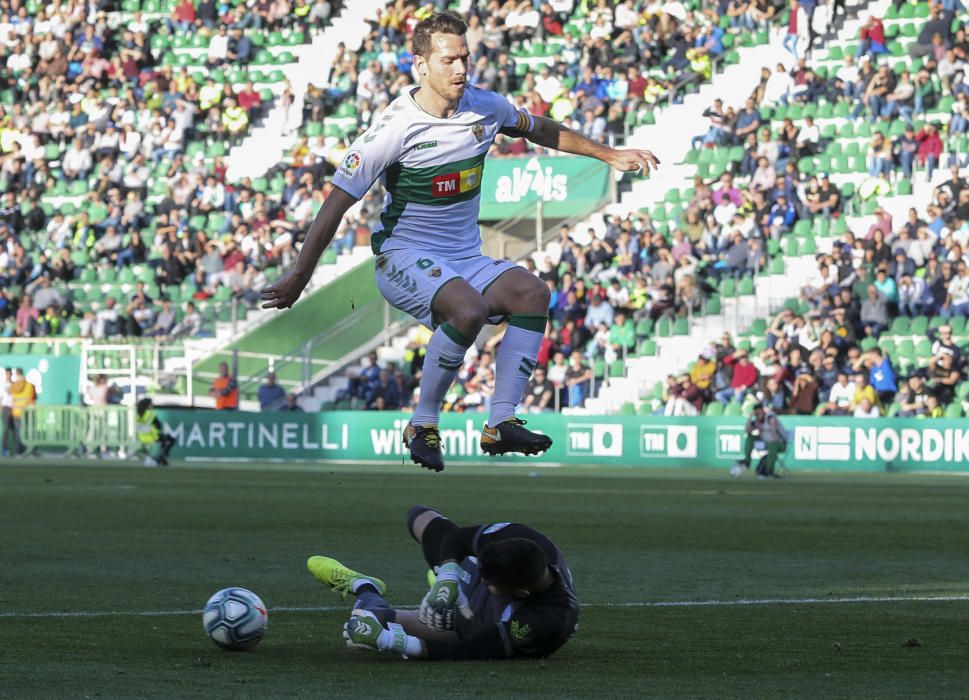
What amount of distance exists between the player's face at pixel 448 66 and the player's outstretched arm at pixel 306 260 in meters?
0.81

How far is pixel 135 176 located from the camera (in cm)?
4025

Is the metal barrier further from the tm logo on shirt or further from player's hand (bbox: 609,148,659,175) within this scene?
the tm logo on shirt

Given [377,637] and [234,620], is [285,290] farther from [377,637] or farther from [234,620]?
[377,637]

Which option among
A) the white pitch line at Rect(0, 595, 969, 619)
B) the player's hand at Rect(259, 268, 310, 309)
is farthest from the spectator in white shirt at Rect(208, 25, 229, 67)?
the player's hand at Rect(259, 268, 310, 309)

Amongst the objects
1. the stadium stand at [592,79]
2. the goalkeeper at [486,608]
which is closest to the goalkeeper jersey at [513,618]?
the goalkeeper at [486,608]

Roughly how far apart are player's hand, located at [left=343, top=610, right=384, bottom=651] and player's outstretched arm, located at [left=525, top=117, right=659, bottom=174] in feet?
8.52

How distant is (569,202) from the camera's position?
1384 inches

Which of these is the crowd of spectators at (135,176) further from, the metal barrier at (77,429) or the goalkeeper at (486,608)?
the goalkeeper at (486,608)

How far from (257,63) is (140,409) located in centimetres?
1387

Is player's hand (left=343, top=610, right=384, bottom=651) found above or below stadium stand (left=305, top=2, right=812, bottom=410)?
below

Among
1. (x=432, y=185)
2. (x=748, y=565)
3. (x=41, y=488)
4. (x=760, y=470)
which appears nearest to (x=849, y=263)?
(x=760, y=470)

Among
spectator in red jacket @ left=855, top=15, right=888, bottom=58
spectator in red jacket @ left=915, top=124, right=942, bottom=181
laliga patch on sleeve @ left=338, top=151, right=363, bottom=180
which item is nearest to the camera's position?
laliga patch on sleeve @ left=338, top=151, right=363, bottom=180

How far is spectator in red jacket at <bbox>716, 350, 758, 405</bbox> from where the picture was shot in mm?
29344

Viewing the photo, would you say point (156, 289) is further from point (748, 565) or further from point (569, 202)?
point (748, 565)
